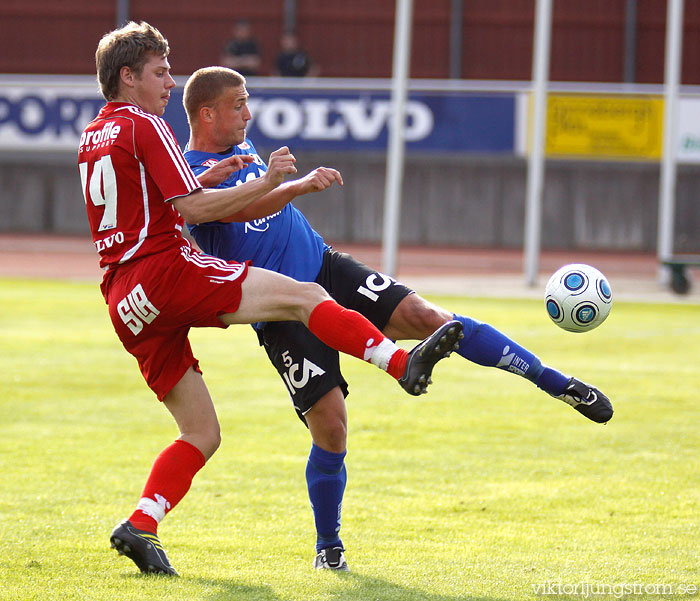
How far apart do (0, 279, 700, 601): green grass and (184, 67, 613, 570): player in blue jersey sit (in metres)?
0.44

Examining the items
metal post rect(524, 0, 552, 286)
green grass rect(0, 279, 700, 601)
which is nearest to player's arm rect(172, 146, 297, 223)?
green grass rect(0, 279, 700, 601)

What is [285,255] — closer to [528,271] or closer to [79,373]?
[79,373]

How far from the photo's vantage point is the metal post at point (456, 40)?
2711cm

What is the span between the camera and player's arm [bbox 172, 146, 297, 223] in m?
4.32

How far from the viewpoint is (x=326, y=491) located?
492cm

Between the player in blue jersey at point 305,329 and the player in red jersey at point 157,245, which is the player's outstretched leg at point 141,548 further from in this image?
the player in blue jersey at point 305,329

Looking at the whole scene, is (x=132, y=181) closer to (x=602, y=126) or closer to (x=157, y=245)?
(x=157, y=245)

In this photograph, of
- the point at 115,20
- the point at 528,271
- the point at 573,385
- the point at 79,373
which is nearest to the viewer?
the point at 573,385

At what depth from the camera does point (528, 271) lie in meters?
17.4

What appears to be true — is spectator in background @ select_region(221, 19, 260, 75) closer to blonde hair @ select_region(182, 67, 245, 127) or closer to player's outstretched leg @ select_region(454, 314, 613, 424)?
blonde hair @ select_region(182, 67, 245, 127)

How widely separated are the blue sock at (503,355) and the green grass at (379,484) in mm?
770

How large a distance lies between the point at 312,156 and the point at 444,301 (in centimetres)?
989

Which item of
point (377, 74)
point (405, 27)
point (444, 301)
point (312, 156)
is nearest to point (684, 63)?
point (377, 74)

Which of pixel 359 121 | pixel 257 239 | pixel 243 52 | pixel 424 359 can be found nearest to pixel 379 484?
pixel 257 239
